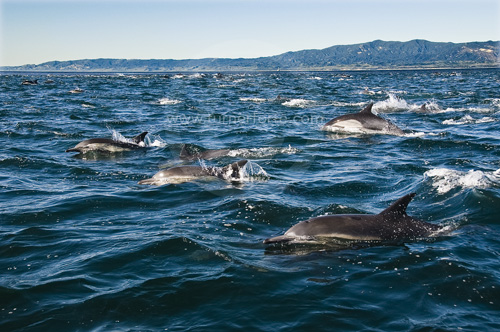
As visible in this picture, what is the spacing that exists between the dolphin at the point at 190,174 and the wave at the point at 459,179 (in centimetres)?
465

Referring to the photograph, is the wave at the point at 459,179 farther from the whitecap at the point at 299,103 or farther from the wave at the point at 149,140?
the whitecap at the point at 299,103

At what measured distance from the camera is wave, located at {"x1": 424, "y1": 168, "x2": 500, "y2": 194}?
11406mm

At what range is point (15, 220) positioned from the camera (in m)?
9.60

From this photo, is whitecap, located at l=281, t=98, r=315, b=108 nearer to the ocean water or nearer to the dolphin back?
the ocean water

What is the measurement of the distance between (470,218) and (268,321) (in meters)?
5.50

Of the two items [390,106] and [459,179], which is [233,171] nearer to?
[459,179]

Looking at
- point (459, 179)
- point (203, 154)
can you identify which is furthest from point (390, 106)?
point (459, 179)

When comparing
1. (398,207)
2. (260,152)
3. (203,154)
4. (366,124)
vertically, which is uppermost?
(398,207)

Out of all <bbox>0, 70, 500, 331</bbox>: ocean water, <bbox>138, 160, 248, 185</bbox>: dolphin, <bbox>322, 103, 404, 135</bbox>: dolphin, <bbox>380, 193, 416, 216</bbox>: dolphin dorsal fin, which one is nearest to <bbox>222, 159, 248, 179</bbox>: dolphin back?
<bbox>138, 160, 248, 185</bbox>: dolphin

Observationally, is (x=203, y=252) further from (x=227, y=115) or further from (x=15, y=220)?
(x=227, y=115)

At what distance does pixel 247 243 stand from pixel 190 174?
4.88 m

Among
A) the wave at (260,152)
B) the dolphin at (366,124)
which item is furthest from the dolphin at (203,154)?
the dolphin at (366,124)

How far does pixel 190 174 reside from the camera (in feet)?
42.4

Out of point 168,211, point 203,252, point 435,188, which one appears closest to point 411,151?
point 435,188
